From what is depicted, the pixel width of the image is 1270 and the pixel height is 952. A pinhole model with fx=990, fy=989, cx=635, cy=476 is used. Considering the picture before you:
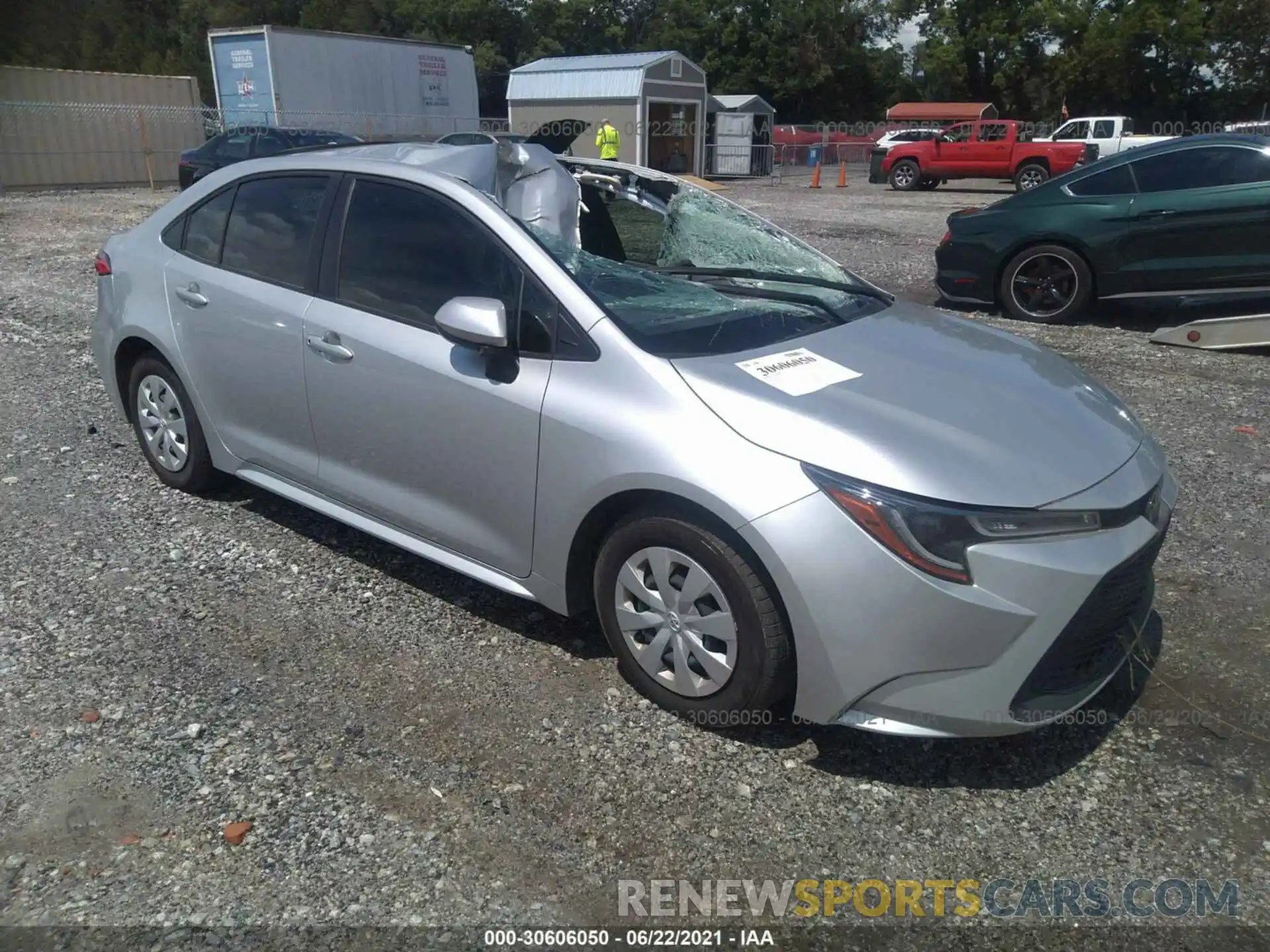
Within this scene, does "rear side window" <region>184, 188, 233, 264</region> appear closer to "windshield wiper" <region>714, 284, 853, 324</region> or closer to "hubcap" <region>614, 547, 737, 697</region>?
"windshield wiper" <region>714, 284, 853, 324</region>

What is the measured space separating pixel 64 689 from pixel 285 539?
4.17 ft

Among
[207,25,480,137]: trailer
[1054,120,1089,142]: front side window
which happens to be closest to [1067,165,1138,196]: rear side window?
[207,25,480,137]: trailer

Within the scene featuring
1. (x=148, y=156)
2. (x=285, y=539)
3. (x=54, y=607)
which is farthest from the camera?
(x=148, y=156)

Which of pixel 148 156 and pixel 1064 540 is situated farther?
pixel 148 156

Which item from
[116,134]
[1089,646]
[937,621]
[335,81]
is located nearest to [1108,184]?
[1089,646]

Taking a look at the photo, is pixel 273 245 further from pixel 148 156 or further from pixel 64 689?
pixel 148 156

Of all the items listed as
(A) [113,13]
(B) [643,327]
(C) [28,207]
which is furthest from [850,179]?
(B) [643,327]

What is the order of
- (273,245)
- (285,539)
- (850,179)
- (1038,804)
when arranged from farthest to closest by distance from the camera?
(850,179) < (285,539) < (273,245) < (1038,804)

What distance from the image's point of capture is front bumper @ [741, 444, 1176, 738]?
2582 mm

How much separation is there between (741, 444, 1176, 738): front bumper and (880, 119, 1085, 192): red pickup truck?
24873 millimetres

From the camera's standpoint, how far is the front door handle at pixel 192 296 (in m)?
4.26

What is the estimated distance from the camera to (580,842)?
8.72ft

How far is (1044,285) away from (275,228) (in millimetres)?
6779

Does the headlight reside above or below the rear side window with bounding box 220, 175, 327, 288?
below
